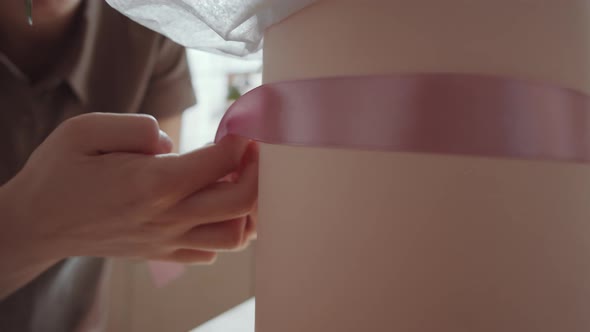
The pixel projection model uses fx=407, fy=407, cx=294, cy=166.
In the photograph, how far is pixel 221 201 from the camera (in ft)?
0.92

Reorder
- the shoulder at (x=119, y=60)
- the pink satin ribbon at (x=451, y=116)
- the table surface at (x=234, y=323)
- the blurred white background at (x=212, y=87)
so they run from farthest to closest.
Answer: the blurred white background at (x=212, y=87) → the shoulder at (x=119, y=60) → the table surface at (x=234, y=323) → the pink satin ribbon at (x=451, y=116)

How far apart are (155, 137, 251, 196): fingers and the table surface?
0.26m

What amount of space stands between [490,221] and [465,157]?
0.03 metres

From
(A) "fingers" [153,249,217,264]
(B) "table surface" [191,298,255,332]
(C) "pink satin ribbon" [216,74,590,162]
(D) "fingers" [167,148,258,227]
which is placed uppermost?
(C) "pink satin ribbon" [216,74,590,162]

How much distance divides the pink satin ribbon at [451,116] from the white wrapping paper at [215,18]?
0.18 feet

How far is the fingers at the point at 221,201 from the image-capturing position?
28 centimetres

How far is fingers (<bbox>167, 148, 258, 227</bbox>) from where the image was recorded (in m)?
0.28

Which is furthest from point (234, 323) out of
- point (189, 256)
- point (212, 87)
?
point (212, 87)

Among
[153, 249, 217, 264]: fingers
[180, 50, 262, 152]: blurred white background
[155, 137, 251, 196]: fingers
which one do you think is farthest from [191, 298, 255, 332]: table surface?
[180, 50, 262, 152]: blurred white background

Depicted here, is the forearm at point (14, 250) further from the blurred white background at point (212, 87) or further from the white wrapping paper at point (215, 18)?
the blurred white background at point (212, 87)

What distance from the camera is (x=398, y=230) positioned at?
0.63 feet

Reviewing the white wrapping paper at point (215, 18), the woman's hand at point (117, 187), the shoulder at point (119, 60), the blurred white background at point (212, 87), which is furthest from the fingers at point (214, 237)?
the blurred white background at point (212, 87)

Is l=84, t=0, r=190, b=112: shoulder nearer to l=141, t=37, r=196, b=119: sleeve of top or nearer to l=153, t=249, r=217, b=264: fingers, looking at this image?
l=141, t=37, r=196, b=119: sleeve of top

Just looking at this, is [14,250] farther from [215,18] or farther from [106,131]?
[215,18]
